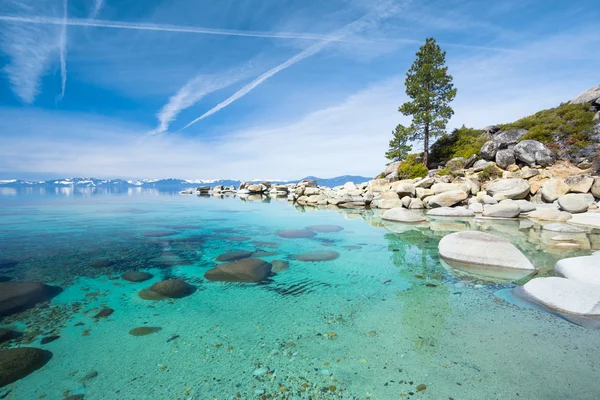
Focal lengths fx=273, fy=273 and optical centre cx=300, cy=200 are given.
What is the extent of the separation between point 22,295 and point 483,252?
10.8 meters

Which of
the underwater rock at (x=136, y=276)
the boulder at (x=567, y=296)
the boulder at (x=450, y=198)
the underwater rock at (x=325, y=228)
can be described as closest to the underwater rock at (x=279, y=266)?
the underwater rock at (x=136, y=276)

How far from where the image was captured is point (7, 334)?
166 inches

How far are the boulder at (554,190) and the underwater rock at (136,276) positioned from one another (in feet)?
75.0

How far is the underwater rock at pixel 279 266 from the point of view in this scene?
769 centimetres

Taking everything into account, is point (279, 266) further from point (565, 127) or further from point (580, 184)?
point (565, 127)

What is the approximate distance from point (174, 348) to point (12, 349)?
83.4 inches

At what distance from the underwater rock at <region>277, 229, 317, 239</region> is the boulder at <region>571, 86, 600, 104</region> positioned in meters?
33.1

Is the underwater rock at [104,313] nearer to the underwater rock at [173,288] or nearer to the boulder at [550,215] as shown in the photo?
the underwater rock at [173,288]

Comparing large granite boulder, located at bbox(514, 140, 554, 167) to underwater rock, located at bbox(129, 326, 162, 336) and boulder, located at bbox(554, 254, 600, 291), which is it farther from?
underwater rock, located at bbox(129, 326, 162, 336)

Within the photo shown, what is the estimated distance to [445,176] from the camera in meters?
26.9

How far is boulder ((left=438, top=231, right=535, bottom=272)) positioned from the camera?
701cm

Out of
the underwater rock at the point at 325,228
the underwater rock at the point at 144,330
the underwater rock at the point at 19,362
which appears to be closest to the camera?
the underwater rock at the point at 19,362

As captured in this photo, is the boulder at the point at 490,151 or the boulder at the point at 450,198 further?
the boulder at the point at 490,151

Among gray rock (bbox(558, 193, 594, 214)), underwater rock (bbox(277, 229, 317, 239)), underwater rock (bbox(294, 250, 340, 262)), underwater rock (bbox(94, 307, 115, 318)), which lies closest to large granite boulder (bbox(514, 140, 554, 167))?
gray rock (bbox(558, 193, 594, 214))
